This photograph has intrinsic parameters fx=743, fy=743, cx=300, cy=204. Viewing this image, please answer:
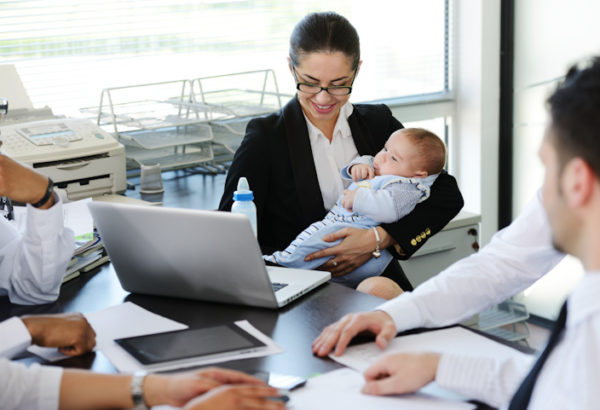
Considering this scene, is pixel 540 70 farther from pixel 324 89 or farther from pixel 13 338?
pixel 13 338

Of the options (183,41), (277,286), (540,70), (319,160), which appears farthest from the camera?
(540,70)

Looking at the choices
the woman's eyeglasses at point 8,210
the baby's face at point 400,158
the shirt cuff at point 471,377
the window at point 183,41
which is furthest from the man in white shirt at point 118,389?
the window at point 183,41

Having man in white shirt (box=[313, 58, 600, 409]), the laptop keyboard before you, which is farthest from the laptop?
man in white shirt (box=[313, 58, 600, 409])

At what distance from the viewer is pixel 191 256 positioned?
59.2 inches

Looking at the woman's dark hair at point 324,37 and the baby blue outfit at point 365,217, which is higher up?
the woman's dark hair at point 324,37

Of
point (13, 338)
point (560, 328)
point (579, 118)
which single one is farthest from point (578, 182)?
point (13, 338)

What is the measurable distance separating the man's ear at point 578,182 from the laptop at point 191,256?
0.62m

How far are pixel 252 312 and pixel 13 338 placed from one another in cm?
45

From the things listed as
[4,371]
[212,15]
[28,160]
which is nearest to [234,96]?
[212,15]

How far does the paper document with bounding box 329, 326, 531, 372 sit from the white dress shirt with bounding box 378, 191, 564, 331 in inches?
2.6

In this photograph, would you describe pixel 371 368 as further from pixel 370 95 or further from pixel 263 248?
pixel 370 95

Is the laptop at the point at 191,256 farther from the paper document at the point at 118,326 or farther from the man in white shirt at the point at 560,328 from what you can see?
the man in white shirt at the point at 560,328

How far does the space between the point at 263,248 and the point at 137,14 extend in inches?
60.7

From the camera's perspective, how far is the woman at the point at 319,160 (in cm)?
210
